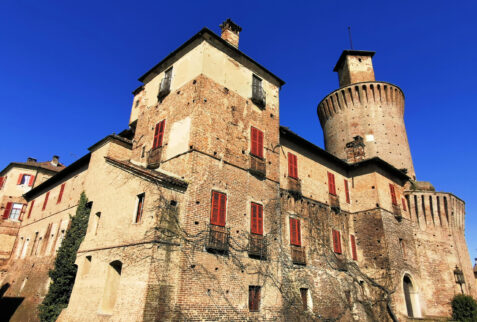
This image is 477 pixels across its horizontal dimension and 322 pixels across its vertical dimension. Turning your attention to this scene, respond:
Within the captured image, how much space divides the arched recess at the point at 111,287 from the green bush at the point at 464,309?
2328 cm

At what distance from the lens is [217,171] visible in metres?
13.8

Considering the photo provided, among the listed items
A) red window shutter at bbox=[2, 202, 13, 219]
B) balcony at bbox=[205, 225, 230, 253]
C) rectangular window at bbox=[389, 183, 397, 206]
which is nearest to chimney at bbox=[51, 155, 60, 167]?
red window shutter at bbox=[2, 202, 13, 219]

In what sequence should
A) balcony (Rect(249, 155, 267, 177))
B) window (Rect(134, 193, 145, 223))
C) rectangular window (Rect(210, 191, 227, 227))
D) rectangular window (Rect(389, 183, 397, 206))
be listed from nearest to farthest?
1. window (Rect(134, 193, 145, 223))
2. rectangular window (Rect(210, 191, 227, 227))
3. balcony (Rect(249, 155, 267, 177))
4. rectangular window (Rect(389, 183, 397, 206))

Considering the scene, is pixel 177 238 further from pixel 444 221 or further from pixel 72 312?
pixel 444 221

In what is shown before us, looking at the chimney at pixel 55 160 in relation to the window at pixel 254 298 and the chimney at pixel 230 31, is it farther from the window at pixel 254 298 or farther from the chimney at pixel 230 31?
the window at pixel 254 298

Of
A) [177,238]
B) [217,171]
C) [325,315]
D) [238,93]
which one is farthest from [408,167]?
[177,238]

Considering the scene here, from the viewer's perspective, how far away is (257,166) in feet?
51.0

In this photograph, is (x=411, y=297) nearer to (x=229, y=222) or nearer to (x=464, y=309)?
(x=464, y=309)

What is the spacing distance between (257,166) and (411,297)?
15.0m

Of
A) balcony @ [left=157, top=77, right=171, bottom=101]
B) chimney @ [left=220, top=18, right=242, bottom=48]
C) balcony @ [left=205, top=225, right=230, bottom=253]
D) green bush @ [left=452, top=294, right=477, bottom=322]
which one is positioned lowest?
green bush @ [left=452, top=294, right=477, bottom=322]

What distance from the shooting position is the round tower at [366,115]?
2969 centimetres

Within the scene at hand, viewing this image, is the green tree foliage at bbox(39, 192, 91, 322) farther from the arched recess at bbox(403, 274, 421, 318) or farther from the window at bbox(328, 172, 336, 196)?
the arched recess at bbox(403, 274, 421, 318)

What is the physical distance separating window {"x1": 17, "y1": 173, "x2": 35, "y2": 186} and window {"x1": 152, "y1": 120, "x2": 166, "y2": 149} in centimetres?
2376

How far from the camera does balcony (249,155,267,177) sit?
1529 cm
